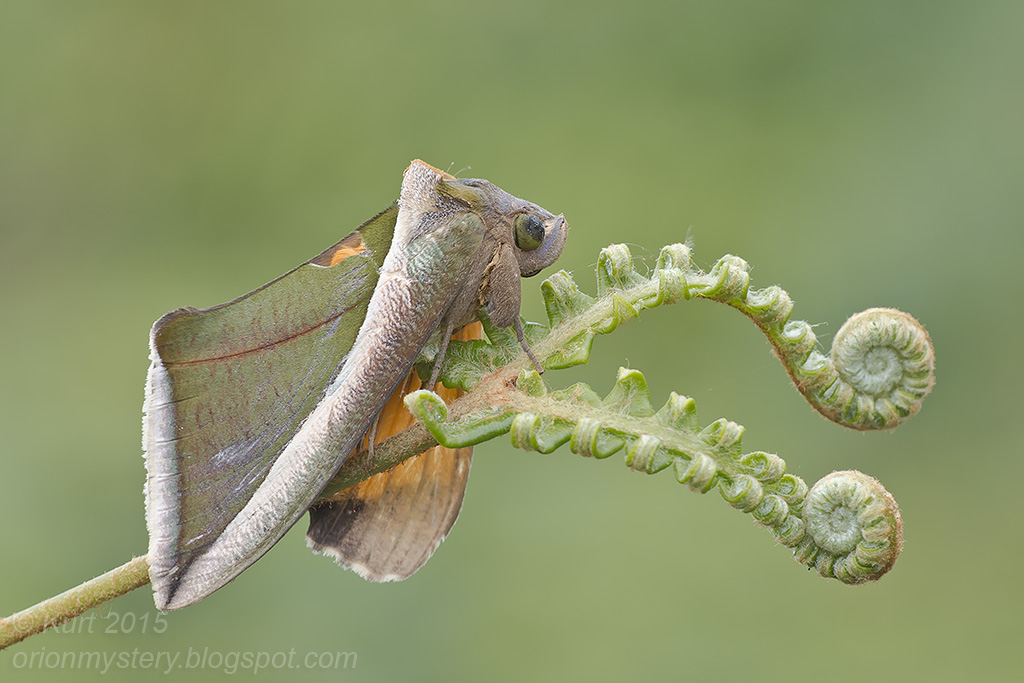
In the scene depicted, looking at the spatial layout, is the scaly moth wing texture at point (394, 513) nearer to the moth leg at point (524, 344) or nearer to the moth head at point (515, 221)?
the moth leg at point (524, 344)

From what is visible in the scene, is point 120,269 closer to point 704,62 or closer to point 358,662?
point 358,662

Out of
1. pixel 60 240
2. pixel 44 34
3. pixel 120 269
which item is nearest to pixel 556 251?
pixel 120 269

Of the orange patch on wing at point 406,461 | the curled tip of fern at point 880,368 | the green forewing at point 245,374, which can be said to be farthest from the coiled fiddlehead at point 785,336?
the green forewing at point 245,374

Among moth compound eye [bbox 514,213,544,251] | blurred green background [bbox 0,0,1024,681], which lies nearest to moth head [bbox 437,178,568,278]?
moth compound eye [bbox 514,213,544,251]

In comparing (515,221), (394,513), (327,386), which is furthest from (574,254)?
(327,386)

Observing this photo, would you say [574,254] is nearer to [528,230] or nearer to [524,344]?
[528,230]

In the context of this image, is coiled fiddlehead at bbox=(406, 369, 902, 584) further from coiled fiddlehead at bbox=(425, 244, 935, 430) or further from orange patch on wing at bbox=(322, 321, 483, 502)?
orange patch on wing at bbox=(322, 321, 483, 502)
